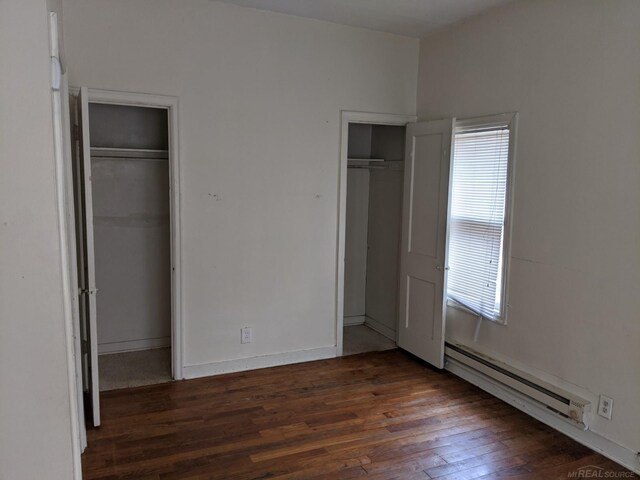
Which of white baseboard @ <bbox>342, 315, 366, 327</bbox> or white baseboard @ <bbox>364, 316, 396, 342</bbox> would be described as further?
white baseboard @ <bbox>342, 315, 366, 327</bbox>

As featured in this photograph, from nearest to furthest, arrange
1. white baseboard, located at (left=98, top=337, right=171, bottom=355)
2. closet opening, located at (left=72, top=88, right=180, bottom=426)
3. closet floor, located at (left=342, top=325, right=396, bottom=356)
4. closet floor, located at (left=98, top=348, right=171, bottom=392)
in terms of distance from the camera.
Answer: closet floor, located at (left=98, top=348, right=171, bottom=392) → closet opening, located at (left=72, top=88, right=180, bottom=426) → white baseboard, located at (left=98, top=337, right=171, bottom=355) → closet floor, located at (left=342, top=325, right=396, bottom=356)

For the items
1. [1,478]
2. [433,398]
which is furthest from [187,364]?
[1,478]

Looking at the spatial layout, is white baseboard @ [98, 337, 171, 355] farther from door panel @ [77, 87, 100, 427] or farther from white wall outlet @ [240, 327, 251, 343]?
door panel @ [77, 87, 100, 427]

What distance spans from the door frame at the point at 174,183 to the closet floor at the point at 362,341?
150cm

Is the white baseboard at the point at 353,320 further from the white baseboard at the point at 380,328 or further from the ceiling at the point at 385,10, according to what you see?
the ceiling at the point at 385,10

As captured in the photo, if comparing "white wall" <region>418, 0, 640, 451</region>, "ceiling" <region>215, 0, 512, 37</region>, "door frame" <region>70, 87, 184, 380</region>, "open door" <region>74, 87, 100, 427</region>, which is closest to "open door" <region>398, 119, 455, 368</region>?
"white wall" <region>418, 0, 640, 451</region>

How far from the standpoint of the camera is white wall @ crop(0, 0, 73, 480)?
1.37 m

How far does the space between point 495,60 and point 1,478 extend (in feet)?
12.2

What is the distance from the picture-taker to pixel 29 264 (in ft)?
4.63

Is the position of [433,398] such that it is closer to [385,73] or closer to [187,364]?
[187,364]

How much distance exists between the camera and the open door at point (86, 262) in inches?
116

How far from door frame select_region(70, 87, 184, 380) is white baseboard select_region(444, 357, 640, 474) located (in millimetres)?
2201

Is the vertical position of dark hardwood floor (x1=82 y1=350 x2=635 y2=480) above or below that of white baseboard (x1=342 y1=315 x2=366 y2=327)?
below

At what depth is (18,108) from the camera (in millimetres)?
1375
